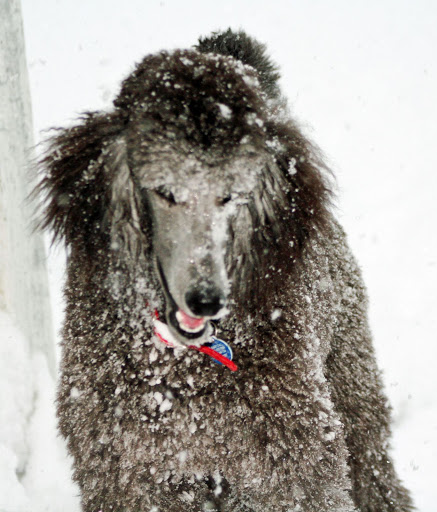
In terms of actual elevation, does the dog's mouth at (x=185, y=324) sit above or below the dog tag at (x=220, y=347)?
above

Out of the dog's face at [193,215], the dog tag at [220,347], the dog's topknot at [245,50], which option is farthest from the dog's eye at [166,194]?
the dog's topknot at [245,50]

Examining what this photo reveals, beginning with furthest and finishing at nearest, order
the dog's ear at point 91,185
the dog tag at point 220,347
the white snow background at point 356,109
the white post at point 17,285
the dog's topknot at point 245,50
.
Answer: the white snow background at point 356,109
the white post at point 17,285
the dog's topknot at point 245,50
the dog tag at point 220,347
the dog's ear at point 91,185

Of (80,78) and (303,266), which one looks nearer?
(303,266)

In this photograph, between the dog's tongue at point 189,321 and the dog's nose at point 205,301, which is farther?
the dog's tongue at point 189,321

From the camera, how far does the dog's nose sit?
1576 millimetres

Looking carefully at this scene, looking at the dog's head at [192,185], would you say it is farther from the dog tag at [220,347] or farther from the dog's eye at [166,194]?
the dog tag at [220,347]

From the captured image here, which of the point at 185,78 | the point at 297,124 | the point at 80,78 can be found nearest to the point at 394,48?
the point at 80,78

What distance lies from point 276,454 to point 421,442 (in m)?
1.84

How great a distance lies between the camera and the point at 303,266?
2002 mm

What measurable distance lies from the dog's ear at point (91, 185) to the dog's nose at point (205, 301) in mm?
403

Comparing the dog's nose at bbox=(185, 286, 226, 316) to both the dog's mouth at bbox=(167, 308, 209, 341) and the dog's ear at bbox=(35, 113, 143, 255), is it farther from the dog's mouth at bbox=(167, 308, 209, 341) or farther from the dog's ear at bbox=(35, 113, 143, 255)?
the dog's ear at bbox=(35, 113, 143, 255)

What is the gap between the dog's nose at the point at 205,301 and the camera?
1.58 m

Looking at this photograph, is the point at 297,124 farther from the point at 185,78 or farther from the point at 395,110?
the point at 395,110

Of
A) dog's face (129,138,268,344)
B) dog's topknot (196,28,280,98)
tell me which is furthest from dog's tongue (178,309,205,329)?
dog's topknot (196,28,280,98)
